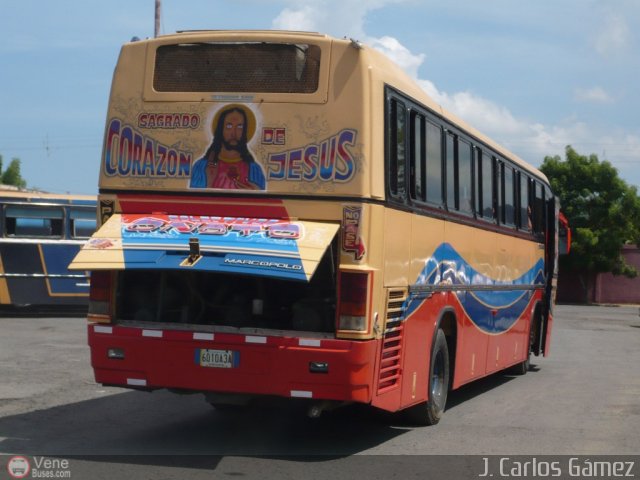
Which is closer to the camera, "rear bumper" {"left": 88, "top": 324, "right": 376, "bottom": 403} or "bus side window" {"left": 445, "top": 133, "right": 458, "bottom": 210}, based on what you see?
"rear bumper" {"left": 88, "top": 324, "right": 376, "bottom": 403}

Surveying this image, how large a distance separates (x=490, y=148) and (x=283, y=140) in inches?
219

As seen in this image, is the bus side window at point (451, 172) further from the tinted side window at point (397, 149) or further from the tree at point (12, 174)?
the tree at point (12, 174)

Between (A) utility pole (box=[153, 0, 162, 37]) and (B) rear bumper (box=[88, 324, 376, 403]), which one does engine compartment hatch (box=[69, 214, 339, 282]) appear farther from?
(A) utility pole (box=[153, 0, 162, 37])

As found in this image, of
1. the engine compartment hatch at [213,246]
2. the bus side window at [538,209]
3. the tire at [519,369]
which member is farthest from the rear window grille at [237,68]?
the tire at [519,369]

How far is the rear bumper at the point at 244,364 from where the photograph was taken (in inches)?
346

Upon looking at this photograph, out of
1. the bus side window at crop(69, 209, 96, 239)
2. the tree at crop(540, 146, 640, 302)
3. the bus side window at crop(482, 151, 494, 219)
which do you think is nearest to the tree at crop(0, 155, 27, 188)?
the tree at crop(540, 146, 640, 302)

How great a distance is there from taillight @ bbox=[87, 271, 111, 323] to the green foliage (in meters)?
43.5

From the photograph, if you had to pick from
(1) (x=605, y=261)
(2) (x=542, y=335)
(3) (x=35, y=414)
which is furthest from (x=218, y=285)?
(1) (x=605, y=261)

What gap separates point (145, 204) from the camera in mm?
9547

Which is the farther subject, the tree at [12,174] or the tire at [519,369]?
the tree at [12,174]

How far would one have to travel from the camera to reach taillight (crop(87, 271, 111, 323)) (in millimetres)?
9422

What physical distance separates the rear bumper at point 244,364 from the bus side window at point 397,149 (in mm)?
1563

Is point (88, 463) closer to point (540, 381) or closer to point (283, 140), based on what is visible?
point (283, 140)

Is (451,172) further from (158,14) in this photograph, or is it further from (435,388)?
(158,14)
